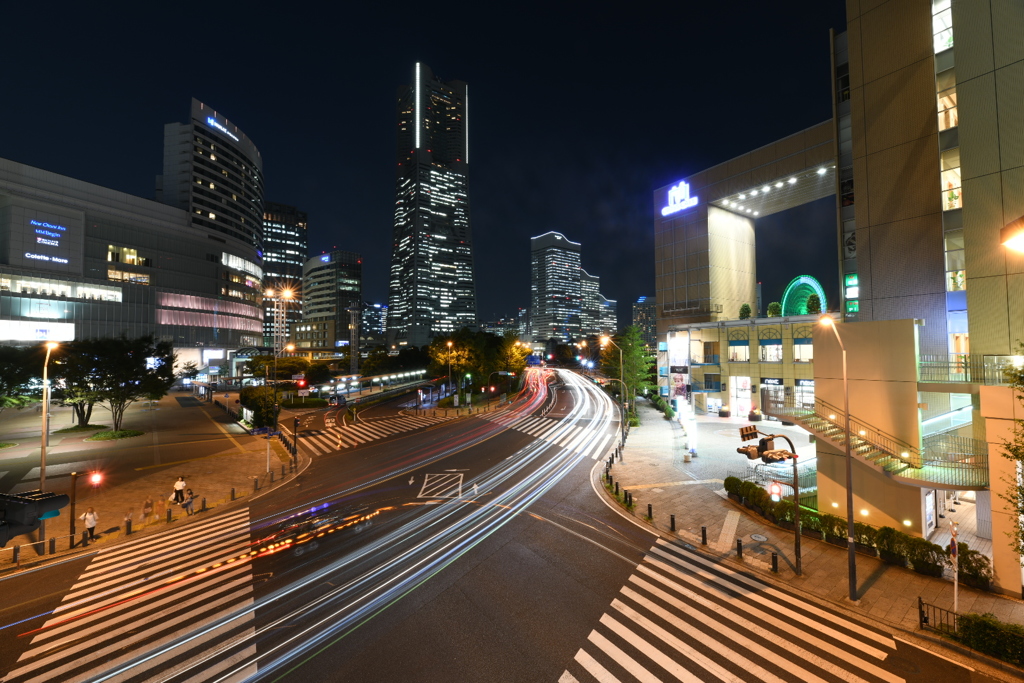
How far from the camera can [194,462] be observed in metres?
30.6

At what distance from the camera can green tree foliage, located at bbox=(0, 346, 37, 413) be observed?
3569cm

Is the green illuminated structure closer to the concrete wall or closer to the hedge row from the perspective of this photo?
the hedge row

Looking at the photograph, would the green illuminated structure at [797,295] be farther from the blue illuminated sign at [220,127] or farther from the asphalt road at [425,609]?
the blue illuminated sign at [220,127]

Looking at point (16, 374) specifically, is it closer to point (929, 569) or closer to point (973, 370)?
point (929, 569)

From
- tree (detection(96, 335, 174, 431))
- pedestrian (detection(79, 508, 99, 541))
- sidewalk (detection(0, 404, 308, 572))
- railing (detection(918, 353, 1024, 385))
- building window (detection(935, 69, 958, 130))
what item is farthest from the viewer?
tree (detection(96, 335, 174, 431))

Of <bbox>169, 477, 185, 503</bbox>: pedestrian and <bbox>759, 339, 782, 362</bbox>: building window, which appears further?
<bbox>759, 339, 782, 362</bbox>: building window

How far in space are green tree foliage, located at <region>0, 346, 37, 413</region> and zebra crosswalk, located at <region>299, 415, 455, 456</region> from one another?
2262 centimetres

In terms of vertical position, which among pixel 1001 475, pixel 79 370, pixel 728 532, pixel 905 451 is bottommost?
pixel 728 532

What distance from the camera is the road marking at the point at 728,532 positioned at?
1666 cm

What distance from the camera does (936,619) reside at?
11719 mm

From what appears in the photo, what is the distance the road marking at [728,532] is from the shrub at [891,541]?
4780 millimetres

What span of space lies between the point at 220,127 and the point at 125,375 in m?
109

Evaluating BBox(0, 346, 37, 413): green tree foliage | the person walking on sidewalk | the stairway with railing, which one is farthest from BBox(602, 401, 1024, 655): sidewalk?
BBox(0, 346, 37, 413): green tree foliage

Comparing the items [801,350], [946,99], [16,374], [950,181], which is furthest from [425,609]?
[16,374]
